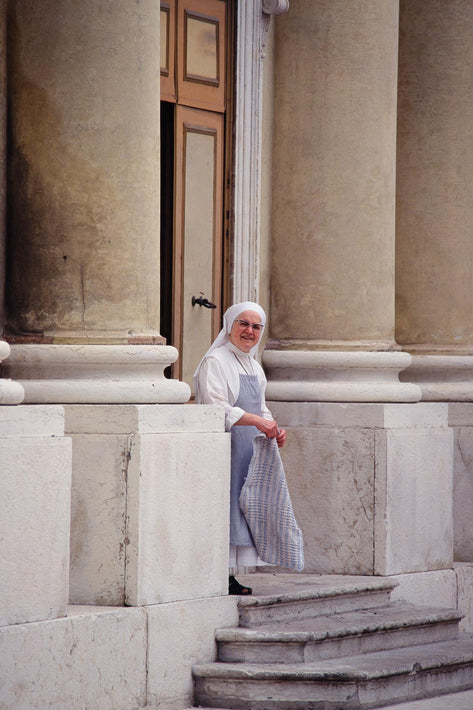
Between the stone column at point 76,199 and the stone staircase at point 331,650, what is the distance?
1361 millimetres

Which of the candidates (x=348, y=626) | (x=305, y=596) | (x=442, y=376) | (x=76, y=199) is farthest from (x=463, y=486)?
(x=76, y=199)

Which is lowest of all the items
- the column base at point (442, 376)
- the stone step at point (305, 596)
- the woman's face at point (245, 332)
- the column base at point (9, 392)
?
the stone step at point (305, 596)

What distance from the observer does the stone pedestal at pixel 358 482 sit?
9.04 m

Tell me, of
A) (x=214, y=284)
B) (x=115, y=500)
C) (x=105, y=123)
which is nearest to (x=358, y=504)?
(x=214, y=284)

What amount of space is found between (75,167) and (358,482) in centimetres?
282

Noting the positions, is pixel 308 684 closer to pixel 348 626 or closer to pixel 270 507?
pixel 348 626

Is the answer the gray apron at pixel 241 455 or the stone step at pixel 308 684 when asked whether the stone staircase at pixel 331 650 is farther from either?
the gray apron at pixel 241 455

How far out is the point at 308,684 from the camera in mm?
7324

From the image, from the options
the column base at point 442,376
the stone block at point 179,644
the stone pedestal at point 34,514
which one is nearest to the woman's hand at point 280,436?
the stone block at point 179,644

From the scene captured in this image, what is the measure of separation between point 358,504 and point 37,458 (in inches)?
121

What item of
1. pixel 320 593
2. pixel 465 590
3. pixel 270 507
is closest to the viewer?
pixel 270 507

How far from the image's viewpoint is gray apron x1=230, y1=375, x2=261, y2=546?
8.02 meters

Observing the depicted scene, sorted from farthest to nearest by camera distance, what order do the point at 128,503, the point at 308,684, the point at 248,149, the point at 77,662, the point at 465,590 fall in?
1. the point at 465,590
2. the point at 248,149
3. the point at 308,684
4. the point at 128,503
5. the point at 77,662

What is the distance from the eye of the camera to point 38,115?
24.5ft
